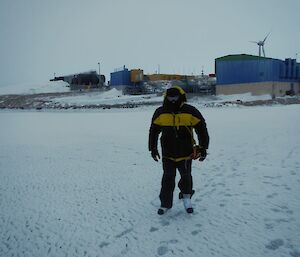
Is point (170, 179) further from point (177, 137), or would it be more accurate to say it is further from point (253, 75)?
point (253, 75)

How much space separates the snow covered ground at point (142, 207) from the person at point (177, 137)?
0.35 meters

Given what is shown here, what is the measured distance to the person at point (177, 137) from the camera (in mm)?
4141

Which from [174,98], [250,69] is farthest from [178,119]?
[250,69]

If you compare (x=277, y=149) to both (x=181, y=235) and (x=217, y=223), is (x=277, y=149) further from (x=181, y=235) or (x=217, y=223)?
(x=181, y=235)

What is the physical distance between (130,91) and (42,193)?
46.0m

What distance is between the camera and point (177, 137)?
423 cm

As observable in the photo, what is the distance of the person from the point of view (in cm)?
414

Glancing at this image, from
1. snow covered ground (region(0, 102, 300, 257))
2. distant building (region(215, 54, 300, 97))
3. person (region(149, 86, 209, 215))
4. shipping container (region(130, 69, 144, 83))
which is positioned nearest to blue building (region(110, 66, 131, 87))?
shipping container (region(130, 69, 144, 83))

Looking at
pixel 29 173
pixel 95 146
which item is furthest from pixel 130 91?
pixel 29 173

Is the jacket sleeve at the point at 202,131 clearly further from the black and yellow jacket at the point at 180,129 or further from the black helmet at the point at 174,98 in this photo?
the black helmet at the point at 174,98

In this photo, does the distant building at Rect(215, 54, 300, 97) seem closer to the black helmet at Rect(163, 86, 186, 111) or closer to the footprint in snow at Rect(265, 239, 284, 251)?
the black helmet at Rect(163, 86, 186, 111)

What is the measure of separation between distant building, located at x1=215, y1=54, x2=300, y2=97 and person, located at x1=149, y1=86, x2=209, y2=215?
37248mm

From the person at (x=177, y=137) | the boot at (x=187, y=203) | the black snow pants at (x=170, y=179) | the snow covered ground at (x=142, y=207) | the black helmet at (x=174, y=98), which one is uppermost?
the black helmet at (x=174, y=98)

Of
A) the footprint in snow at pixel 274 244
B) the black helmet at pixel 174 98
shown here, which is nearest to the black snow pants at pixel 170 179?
the black helmet at pixel 174 98
